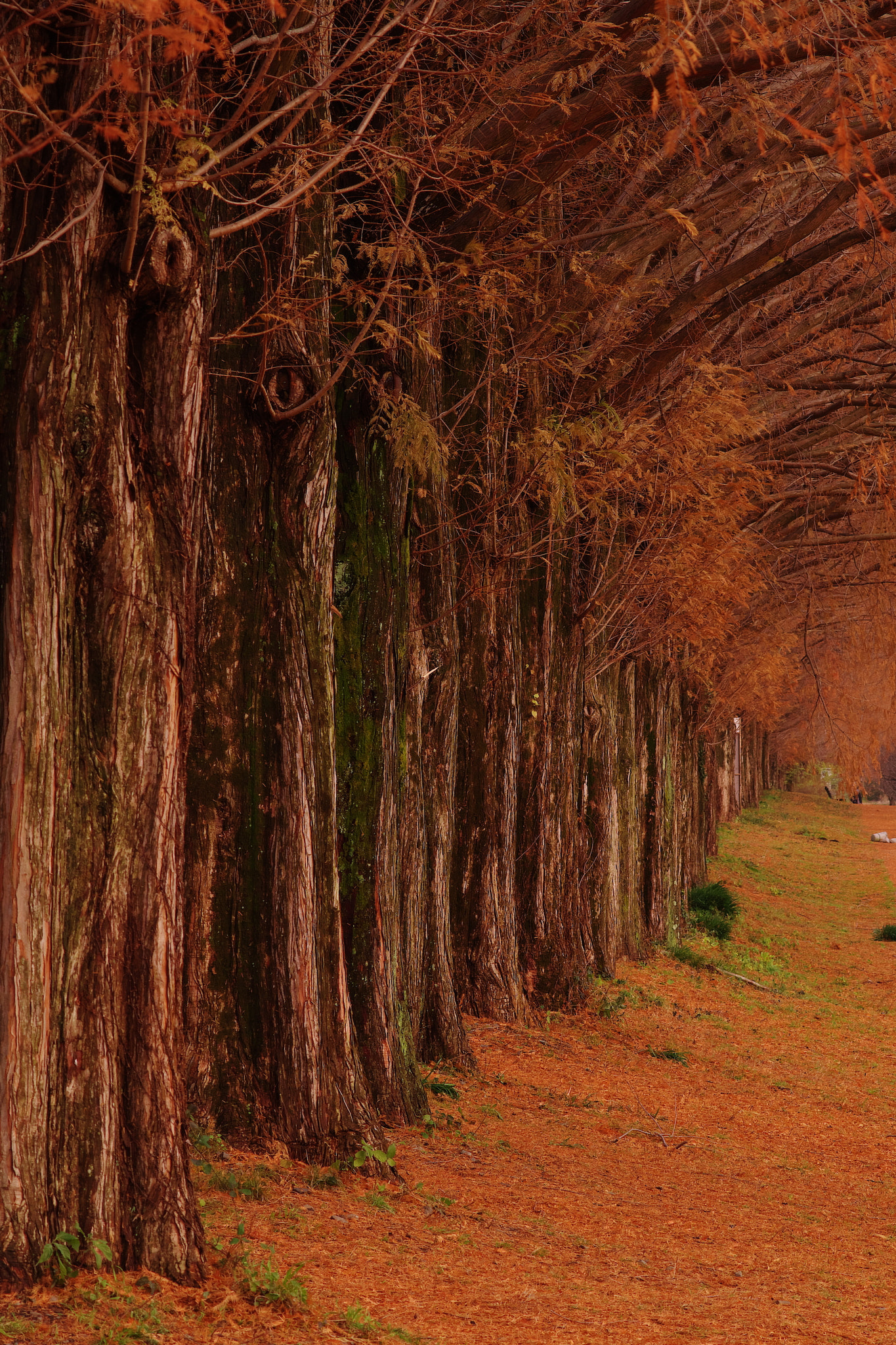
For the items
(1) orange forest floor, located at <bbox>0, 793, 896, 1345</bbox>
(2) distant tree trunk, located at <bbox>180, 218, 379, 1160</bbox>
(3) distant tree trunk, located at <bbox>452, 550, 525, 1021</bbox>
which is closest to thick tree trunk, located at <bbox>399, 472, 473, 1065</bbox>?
(1) orange forest floor, located at <bbox>0, 793, 896, 1345</bbox>

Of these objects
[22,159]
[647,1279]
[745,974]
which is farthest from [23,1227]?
[745,974]

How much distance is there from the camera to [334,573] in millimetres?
7844

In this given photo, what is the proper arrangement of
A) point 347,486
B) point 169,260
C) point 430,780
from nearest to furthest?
1. point 169,260
2. point 347,486
3. point 430,780

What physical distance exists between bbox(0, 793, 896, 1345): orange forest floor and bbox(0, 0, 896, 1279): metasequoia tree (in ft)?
1.19

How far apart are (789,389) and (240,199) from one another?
792cm

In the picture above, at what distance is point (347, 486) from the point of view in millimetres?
7953

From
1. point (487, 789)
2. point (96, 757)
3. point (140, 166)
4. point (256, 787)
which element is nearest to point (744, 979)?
point (487, 789)

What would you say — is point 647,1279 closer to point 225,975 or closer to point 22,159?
point 225,975

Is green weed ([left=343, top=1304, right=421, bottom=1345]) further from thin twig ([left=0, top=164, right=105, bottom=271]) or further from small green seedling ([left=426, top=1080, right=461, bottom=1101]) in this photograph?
small green seedling ([left=426, top=1080, right=461, bottom=1101])

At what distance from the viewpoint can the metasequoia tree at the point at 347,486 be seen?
470 cm

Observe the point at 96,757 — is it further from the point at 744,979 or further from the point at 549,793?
the point at 744,979

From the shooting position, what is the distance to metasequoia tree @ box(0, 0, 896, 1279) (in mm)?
4703

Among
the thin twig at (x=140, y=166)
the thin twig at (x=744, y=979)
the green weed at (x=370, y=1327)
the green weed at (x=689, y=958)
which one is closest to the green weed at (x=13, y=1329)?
the green weed at (x=370, y=1327)

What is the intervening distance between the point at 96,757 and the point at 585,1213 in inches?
171
